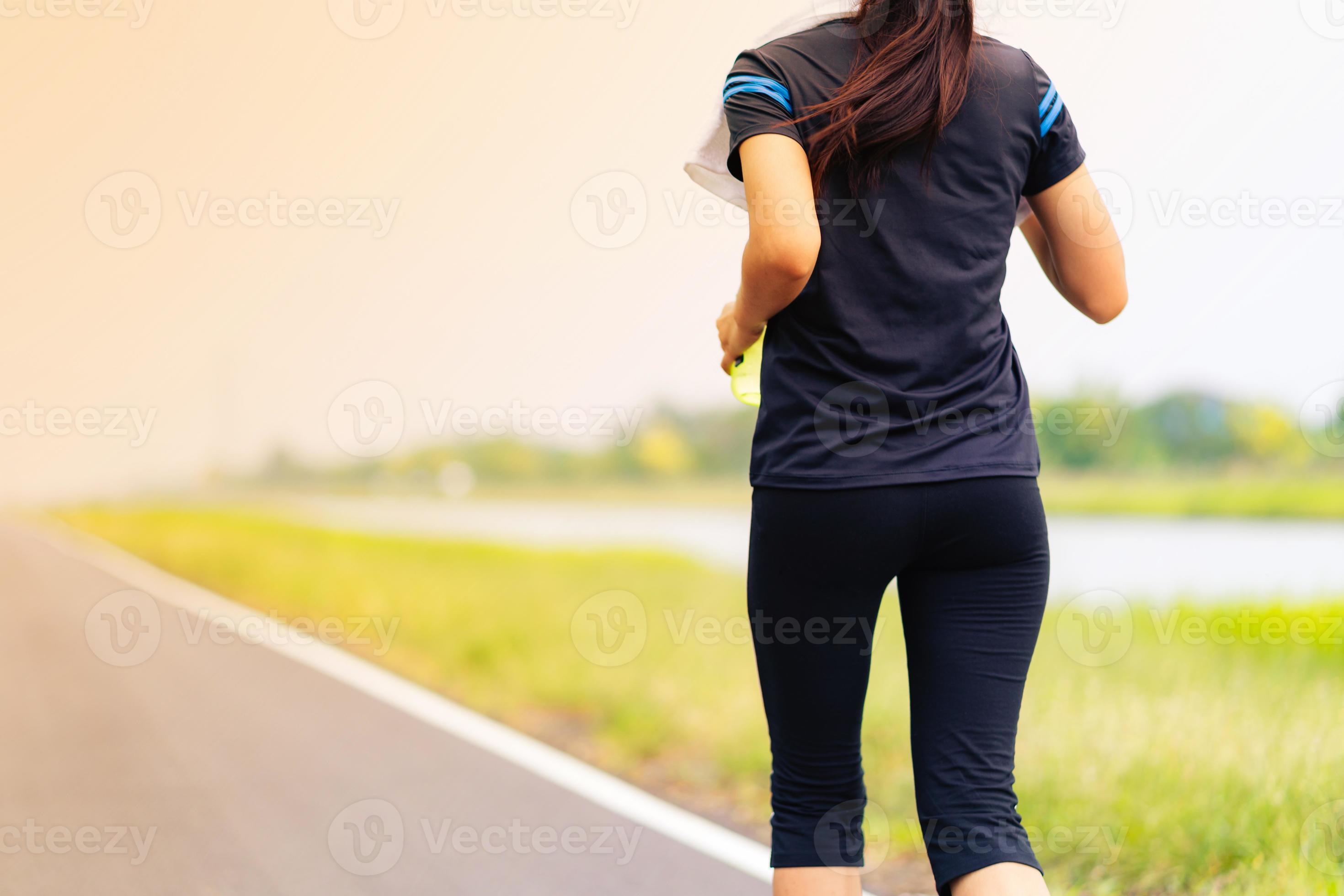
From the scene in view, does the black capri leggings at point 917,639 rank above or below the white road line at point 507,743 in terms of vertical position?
above

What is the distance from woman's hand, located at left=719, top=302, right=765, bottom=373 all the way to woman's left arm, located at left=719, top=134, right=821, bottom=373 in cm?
8

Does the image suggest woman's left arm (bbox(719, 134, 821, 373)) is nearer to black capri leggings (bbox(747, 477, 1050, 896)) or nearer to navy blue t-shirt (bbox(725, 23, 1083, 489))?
navy blue t-shirt (bbox(725, 23, 1083, 489))

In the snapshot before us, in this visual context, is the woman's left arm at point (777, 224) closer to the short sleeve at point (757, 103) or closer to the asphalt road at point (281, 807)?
the short sleeve at point (757, 103)

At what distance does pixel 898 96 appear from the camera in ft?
4.81

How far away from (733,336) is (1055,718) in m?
2.93

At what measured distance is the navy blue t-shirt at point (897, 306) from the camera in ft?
4.78

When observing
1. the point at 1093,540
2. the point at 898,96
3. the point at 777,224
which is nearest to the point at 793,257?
the point at 777,224

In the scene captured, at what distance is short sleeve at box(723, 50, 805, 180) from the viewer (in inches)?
58.6

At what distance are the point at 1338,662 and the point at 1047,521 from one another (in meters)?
4.12

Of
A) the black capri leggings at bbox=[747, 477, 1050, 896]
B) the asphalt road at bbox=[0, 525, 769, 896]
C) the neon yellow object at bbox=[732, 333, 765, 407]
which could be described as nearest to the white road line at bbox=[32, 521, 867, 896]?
the asphalt road at bbox=[0, 525, 769, 896]

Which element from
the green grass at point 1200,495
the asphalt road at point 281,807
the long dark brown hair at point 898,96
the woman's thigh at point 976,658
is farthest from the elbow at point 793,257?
the green grass at point 1200,495

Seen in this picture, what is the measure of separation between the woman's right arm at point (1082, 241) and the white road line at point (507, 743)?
1.44 metres

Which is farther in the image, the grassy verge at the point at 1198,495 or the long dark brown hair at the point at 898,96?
the grassy verge at the point at 1198,495

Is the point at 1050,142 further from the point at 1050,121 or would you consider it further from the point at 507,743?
the point at 507,743
